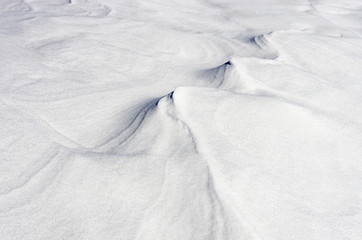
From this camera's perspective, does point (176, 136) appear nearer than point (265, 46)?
Yes

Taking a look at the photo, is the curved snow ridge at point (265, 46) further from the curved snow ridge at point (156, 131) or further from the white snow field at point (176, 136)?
the curved snow ridge at point (156, 131)

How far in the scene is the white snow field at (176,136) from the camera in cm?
102

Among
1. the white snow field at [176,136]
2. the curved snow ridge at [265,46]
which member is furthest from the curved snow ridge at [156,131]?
the curved snow ridge at [265,46]

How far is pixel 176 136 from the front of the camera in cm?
129

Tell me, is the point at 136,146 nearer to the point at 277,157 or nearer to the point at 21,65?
the point at 277,157

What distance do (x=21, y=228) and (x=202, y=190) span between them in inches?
19.0

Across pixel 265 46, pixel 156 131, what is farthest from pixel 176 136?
pixel 265 46

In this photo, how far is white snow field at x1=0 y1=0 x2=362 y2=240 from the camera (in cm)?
102

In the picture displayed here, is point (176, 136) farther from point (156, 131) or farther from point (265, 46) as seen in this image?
point (265, 46)

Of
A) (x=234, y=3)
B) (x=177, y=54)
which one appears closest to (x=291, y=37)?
(x=177, y=54)

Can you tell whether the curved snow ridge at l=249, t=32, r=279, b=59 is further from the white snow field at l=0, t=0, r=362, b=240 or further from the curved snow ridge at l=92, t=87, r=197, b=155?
the curved snow ridge at l=92, t=87, r=197, b=155

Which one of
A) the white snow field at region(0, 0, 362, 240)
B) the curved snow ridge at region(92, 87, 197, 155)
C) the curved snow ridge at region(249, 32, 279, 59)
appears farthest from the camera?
the curved snow ridge at region(249, 32, 279, 59)

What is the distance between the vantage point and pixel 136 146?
127 centimetres

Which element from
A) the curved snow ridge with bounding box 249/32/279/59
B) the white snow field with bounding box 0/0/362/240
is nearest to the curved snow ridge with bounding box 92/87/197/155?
the white snow field with bounding box 0/0/362/240
